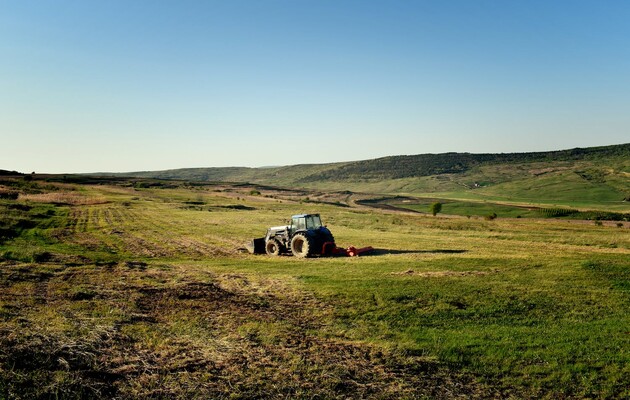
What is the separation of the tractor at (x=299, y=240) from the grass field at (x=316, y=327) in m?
2.60

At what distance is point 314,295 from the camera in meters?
16.9

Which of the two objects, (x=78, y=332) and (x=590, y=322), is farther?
(x=590, y=322)

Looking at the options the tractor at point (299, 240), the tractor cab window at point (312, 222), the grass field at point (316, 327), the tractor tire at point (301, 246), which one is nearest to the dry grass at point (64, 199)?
the grass field at point (316, 327)

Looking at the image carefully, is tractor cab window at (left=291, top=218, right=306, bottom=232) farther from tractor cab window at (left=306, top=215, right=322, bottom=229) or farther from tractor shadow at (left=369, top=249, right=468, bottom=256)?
tractor shadow at (left=369, top=249, right=468, bottom=256)

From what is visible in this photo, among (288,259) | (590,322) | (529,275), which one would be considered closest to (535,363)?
(590,322)

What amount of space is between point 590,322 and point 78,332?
14.8 meters

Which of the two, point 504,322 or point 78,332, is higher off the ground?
point 78,332

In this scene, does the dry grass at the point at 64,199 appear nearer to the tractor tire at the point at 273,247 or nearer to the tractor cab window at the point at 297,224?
the tractor tire at the point at 273,247

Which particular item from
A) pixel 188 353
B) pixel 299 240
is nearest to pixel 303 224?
pixel 299 240

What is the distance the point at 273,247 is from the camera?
30.4m

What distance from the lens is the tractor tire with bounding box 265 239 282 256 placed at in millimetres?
30109

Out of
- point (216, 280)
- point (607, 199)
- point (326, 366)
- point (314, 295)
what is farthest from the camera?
point (607, 199)

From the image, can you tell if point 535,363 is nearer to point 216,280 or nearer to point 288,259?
point 216,280

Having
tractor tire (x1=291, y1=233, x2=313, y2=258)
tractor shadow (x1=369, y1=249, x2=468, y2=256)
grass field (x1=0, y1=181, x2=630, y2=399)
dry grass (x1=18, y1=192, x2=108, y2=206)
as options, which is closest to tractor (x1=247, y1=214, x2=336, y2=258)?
tractor tire (x1=291, y1=233, x2=313, y2=258)
